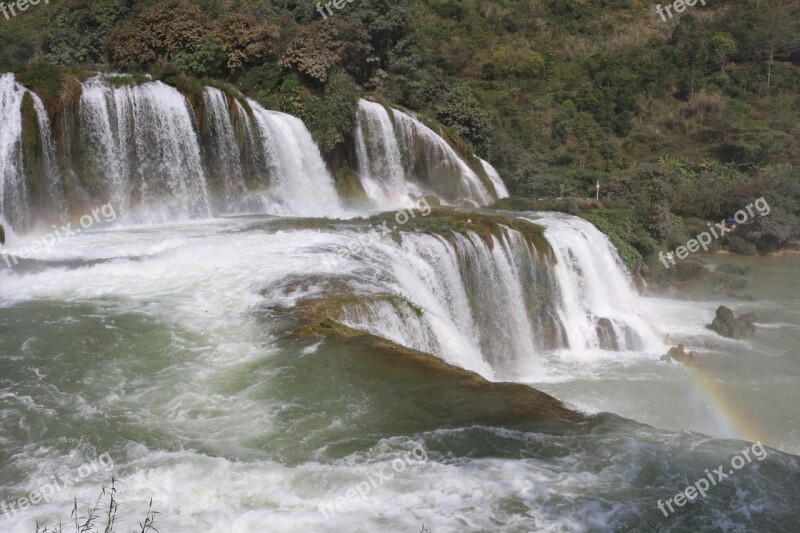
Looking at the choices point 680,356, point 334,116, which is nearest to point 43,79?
point 334,116

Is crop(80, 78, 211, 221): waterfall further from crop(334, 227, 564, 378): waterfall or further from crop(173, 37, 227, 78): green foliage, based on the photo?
crop(334, 227, 564, 378): waterfall

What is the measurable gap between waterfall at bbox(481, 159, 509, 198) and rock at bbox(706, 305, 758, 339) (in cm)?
1116

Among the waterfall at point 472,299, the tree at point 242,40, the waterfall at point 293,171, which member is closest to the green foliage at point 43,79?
the waterfall at point 293,171

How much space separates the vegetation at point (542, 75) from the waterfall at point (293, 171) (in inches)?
32.2

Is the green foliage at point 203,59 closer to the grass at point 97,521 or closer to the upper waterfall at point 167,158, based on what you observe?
the upper waterfall at point 167,158

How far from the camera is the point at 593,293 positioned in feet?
53.7

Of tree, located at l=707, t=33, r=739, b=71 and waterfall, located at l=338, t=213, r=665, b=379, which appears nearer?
waterfall, located at l=338, t=213, r=665, b=379

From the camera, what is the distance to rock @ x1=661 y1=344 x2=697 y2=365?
13.5m

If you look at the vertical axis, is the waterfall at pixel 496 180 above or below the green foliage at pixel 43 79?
below

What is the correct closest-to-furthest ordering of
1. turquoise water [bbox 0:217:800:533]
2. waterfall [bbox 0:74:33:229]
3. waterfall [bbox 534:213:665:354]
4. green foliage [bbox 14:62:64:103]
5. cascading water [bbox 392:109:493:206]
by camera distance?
1. turquoise water [bbox 0:217:800:533]
2. waterfall [bbox 0:74:33:229]
3. waterfall [bbox 534:213:665:354]
4. green foliage [bbox 14:62:64:103]
5. cascading water [bbox 392:109:493:206]

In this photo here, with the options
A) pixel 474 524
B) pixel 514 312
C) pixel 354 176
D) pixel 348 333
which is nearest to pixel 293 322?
pixel 348 333

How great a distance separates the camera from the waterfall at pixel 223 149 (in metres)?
18.4

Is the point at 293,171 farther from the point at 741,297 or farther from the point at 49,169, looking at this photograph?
the point at 741,297

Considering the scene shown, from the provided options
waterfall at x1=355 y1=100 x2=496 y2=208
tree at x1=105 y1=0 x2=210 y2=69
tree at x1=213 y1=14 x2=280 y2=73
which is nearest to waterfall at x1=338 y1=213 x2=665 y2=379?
waterfall at x1=355 y1=100 x2=496 y2=208
